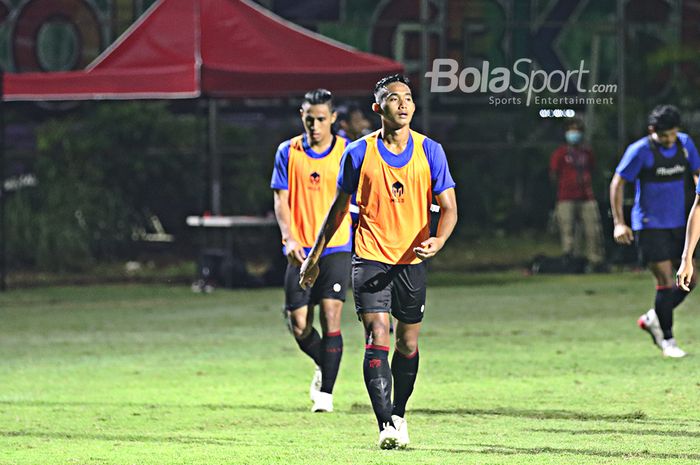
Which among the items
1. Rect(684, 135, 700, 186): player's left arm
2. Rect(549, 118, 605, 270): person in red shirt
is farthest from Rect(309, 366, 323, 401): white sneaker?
Rect(549, 118, 605, 270): person in red shirt

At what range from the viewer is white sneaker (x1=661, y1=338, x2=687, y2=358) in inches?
565

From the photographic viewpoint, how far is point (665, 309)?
14.4m

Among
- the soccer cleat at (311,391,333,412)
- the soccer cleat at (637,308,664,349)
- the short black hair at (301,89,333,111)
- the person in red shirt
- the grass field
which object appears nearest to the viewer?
the grass field

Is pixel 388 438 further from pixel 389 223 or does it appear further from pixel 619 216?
Answer: pixel 619 216

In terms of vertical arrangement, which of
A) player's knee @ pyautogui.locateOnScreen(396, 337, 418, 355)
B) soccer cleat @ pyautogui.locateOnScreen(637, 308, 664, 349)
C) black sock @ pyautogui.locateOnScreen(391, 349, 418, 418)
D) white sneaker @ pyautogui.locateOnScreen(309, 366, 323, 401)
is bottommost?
white sneaker @ pyautogui.locateOnScreen(309, 366, 323, 401)

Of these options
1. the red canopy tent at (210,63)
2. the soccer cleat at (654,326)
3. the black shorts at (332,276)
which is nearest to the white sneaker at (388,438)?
the black shorts at (332,276)

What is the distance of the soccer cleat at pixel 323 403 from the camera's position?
38.0 ft

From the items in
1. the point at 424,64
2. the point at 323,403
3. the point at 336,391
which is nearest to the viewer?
the point at 323,403

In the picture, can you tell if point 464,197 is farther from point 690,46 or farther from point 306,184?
point 306,184

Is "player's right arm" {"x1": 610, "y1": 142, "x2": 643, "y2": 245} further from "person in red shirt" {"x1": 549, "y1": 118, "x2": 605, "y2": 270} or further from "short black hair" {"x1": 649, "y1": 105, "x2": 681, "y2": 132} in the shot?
"person in red shirt" {"x1": 549, "y1": 118, "x2": 605, "y2": 270}

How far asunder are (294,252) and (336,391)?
1.35 m

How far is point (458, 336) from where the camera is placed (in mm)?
16781

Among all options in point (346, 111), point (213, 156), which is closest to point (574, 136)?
point (213, 156)

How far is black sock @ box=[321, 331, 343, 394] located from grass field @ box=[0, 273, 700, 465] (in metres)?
0.22
